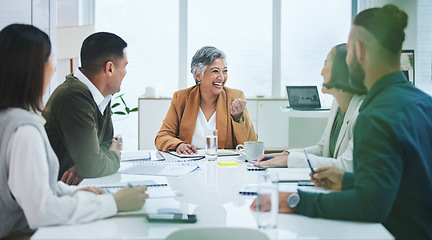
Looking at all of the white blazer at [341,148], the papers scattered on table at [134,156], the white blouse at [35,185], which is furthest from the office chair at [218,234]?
the papers scattered on table at [134,156]

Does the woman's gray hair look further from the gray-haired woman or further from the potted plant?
the potted plant

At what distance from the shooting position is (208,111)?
2.47 meters

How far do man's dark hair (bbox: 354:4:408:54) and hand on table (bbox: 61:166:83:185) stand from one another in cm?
106

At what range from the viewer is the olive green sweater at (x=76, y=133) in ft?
4.61

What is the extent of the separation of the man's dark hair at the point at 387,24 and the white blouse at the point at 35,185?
0.77 metres

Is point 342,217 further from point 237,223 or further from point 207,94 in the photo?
point 207,94

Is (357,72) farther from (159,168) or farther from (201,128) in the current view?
(201,128)

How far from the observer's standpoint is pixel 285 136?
11.6 ft

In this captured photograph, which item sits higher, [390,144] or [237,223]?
[390,144]

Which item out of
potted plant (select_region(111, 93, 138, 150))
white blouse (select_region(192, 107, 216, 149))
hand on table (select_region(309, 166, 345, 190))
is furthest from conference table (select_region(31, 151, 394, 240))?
potted plant (select_region(111, 93, 138, 150))

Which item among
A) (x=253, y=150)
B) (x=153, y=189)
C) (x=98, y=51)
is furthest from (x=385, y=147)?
(x=98, y=51)

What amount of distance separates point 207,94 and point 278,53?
1.60 meters

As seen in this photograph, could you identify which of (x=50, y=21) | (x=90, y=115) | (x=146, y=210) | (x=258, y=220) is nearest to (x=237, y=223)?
(x=258, y=220)

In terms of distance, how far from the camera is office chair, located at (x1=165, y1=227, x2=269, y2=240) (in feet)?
2.77
